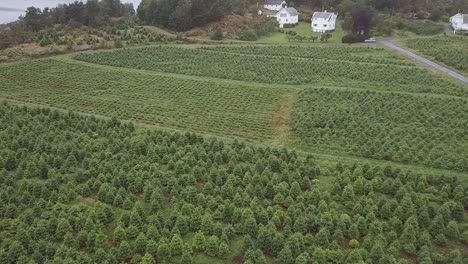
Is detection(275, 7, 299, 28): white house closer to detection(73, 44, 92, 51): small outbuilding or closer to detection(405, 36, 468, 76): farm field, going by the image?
detection(405, 36, 468, 76): farm field

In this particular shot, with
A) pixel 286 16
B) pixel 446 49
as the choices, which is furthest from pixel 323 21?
pixel 446 49

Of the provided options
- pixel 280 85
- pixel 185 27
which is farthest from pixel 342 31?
pixel 280 85

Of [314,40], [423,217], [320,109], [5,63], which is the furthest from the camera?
[314,40]

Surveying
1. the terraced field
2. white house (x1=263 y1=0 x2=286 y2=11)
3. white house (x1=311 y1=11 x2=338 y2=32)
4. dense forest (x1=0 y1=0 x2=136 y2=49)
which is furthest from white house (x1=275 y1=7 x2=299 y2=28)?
dense forest (x1=0 y1=0 x2=136 y2=49)

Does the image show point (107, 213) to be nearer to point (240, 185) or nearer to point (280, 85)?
point (240, 185)

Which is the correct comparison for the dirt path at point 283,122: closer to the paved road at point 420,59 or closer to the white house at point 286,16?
the paved road at point 420,59

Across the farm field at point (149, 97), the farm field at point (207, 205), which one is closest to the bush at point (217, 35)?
the farm field at point (149, 97)
